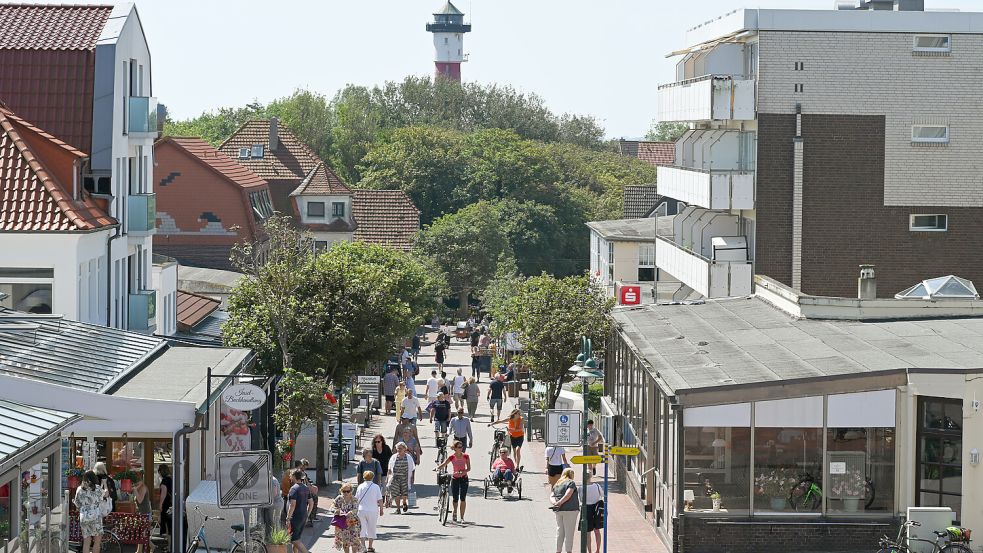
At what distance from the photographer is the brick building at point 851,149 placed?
3988 cm

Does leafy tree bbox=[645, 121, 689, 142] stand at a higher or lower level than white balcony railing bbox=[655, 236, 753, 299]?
higher

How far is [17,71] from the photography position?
35.9m

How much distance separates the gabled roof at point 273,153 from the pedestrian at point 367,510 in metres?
55.6

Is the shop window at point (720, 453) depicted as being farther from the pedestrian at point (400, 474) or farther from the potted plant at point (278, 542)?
the pedestrian at point (400, 474)

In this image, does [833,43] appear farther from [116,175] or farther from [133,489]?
[133,489]

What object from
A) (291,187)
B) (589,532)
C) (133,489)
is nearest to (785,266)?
(589,532)

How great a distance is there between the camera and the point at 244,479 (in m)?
18.5

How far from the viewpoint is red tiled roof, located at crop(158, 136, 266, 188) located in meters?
60.8

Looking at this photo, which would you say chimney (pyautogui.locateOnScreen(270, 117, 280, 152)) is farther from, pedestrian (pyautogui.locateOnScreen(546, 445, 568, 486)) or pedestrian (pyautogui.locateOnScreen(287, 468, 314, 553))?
pedestrian (pyautogui.locateOnScreen(287, 468, 314, 553))

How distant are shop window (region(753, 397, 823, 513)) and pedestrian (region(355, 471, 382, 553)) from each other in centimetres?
532

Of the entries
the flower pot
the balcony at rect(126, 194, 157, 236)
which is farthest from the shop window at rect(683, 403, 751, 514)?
the balcony at rect(126, 194, 157, 236)

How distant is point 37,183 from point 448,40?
5530 inches

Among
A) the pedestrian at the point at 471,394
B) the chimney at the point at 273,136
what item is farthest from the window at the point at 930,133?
the chimney at the point at 273,136

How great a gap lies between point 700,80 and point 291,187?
38.1 m
